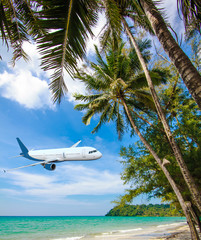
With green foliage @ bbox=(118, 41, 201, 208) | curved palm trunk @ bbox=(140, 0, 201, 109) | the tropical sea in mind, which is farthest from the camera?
the tropical sea

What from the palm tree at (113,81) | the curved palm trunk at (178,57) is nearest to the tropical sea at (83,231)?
the palm tree at (113,81)

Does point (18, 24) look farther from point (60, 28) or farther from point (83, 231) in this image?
point (83, 231)

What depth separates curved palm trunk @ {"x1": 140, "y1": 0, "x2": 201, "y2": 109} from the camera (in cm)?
184

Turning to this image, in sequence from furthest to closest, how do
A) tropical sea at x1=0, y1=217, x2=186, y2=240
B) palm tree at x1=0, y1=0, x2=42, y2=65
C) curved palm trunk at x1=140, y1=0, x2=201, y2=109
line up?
1. tropical sea at x1=0, y1=217, x2=186, y2=240
2. palm tree at x1=0, y1=0, x2=42, y2=65
3. curved palm trunk at x1=140, y1=0, x2=201, y2=109

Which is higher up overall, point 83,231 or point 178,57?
point 178,57

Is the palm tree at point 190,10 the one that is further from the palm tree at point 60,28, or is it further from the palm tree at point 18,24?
the palm tree at point 18,24

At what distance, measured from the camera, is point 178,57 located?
2.14 meters

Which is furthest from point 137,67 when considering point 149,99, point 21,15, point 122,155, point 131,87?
point 21,15

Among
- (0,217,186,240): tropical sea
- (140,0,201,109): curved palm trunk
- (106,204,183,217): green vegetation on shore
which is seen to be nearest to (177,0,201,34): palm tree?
(140,0,201,109): curved palm trunk

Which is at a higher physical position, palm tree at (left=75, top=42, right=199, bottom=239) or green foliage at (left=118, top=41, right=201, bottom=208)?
palm tree at (left=75, top=42, right=199, bottom=239)

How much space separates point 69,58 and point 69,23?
460 millimetres

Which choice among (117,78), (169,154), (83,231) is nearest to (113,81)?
(117,78)

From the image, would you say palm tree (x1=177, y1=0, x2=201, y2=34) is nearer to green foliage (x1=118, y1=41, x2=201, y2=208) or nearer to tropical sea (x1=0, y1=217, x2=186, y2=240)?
green foliage (x1=118, y1=41, x2=201, y2=208)

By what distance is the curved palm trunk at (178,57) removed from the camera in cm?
184
